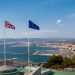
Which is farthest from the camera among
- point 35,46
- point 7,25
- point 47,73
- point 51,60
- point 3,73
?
point 35,46

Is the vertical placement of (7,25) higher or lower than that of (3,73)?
higher

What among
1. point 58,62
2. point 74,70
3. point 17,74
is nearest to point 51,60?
point 58,62

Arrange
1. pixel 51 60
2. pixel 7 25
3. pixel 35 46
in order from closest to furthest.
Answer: pixel 7 25 < pixel 51 60 < pixel 35 46

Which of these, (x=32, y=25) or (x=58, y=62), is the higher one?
(x=32, y=25)

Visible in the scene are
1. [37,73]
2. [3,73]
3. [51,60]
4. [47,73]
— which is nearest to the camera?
[37,73]

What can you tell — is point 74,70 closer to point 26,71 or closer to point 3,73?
point 26,71

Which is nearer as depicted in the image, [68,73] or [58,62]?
[68,73]

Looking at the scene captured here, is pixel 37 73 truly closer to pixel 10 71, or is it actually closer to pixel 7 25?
pixel 10 71

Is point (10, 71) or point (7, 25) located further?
point (7, 25)

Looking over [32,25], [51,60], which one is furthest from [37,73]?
[51,60]
